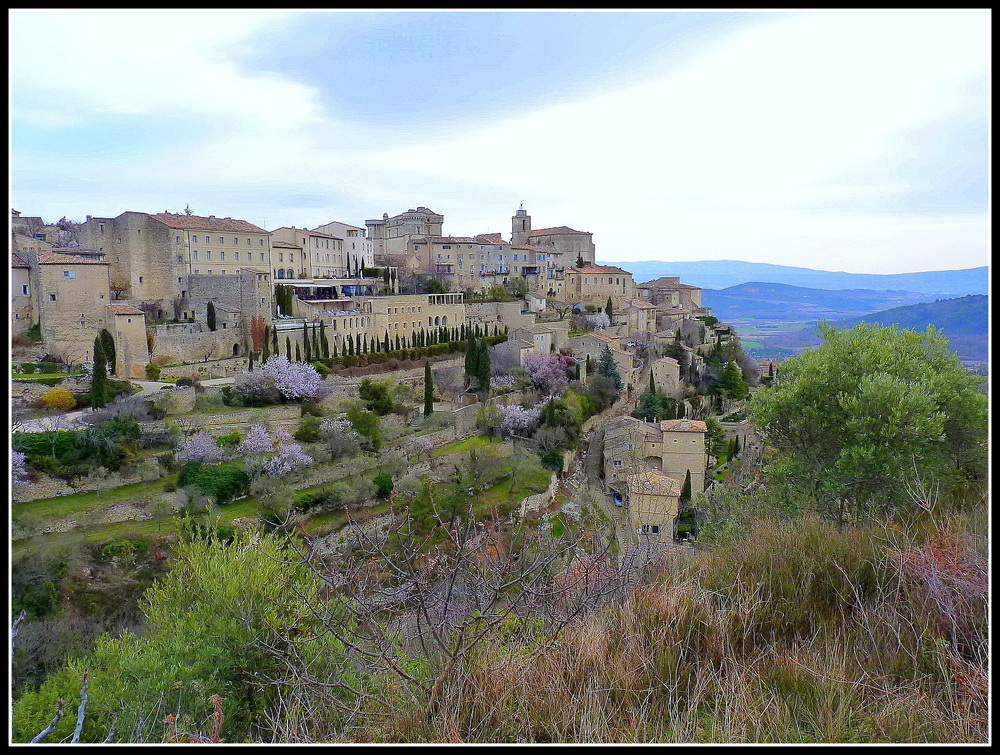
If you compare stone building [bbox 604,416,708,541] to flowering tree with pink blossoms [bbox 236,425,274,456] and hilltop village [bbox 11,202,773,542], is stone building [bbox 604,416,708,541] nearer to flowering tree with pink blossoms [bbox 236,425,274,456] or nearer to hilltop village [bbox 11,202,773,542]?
hilltop village [bbox 11,202,773,542]

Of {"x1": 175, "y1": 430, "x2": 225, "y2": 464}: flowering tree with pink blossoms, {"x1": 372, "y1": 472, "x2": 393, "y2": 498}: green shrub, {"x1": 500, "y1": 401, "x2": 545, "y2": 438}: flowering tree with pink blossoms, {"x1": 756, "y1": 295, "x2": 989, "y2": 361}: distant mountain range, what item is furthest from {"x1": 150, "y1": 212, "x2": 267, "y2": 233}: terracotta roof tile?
{"x1": 756, "y1": 295, "x2": 989, "y2": 361}: distant mountain range

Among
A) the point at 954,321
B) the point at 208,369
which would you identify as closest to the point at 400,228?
the point at 208,369

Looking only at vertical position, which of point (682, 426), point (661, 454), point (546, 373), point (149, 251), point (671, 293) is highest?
point (149, 251)

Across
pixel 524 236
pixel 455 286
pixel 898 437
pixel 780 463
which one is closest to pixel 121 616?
pixel 780 463

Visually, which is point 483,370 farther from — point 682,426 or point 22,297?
point 22,297

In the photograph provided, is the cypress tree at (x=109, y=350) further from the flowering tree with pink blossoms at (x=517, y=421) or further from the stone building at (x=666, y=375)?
the stone building at (x=666, y=375)

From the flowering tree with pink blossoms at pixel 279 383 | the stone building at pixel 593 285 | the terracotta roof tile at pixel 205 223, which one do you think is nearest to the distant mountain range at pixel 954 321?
the flowering tree with pink blossoms at pixel 279 383
